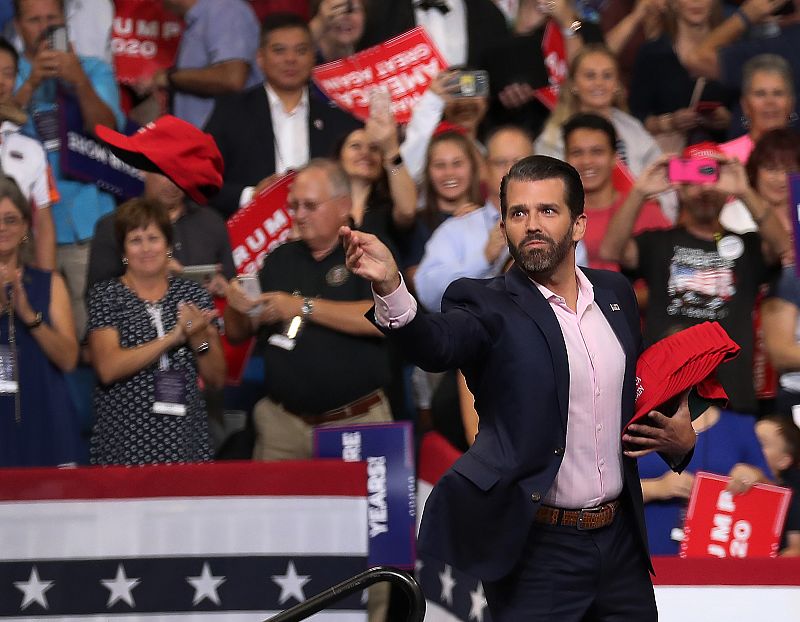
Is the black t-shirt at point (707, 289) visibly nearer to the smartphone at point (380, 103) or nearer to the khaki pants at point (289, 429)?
the khaki pants at point (289, 429)

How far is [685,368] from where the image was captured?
420 centimetres

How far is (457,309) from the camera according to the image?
4.12m

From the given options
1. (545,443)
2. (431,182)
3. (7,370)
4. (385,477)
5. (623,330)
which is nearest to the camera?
(545,443)

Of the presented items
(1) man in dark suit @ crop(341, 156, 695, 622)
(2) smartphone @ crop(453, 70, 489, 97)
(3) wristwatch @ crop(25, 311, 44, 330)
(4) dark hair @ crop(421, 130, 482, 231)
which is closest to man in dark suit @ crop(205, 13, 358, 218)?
(2) smartphone @ crop(453, 70, 489, 97)

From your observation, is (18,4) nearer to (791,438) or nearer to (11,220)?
(11,220)

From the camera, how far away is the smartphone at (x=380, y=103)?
7.55 metres

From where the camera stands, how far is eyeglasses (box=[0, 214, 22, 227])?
6797 mm

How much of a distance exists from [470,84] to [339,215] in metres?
1.47

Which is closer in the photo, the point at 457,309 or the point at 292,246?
the point at 457,309

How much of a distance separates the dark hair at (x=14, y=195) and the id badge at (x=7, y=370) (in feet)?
2.17

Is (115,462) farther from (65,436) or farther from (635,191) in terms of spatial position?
(635,191)

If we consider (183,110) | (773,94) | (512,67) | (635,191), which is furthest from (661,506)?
(183,110)

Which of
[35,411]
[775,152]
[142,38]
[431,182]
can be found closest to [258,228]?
[431,182]

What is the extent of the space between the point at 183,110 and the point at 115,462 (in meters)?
2.93
